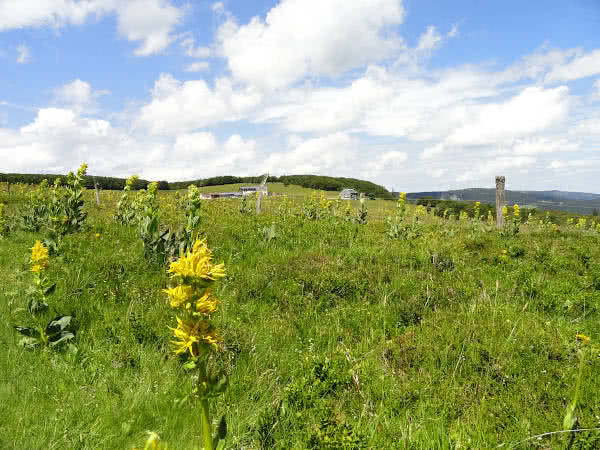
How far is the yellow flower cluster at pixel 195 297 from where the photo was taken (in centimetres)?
143

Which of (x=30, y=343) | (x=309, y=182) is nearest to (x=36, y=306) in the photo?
(x=30, y=343)

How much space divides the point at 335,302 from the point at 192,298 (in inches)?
187

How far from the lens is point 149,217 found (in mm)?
7629

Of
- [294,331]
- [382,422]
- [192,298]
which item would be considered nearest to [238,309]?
[294,331]

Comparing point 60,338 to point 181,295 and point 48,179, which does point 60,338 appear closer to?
point 181,295

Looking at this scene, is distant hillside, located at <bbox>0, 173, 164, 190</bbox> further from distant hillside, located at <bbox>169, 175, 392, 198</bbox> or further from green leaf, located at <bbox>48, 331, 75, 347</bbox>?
green leaf, located at <bbox>48, 331, 75, 347</bbox>

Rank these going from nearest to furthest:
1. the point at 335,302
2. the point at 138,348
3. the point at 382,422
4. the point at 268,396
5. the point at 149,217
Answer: the point at 382,422, the point at 268,396, the point at 138,348, the point at 335,302, the point at 149,217

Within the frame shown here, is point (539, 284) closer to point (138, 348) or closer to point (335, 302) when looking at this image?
point (335, 302)

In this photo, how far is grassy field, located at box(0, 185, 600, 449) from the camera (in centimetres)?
280

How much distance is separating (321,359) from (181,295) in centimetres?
265

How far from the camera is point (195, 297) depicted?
148 cm

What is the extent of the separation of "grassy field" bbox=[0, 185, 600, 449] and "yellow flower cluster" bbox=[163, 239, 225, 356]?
26 cm

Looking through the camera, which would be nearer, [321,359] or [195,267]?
[195,267]

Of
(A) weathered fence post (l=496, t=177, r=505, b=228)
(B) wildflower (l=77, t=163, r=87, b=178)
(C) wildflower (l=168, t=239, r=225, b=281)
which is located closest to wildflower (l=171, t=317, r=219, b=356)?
(C) wildflower (l=168, t=239, r=225, b=281)
